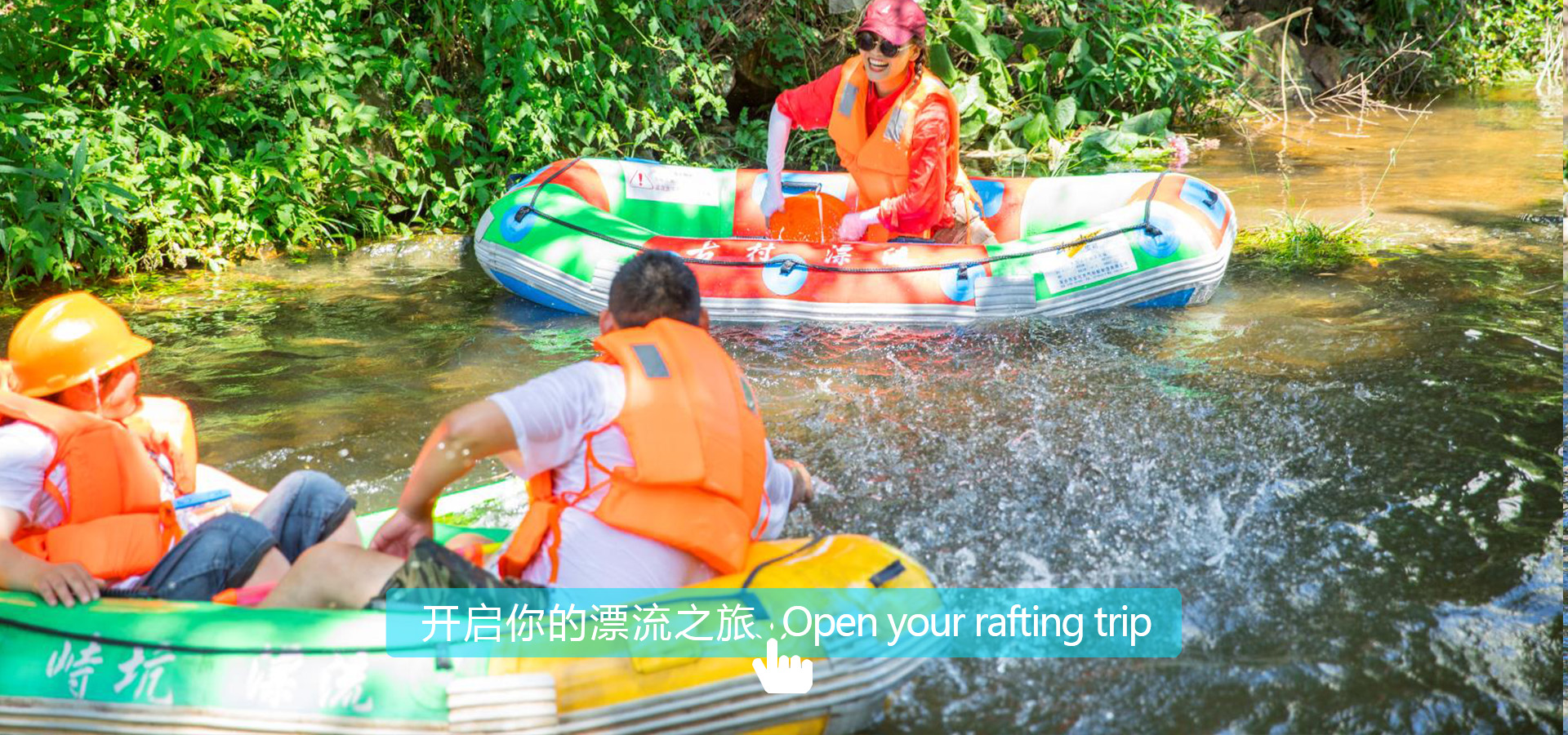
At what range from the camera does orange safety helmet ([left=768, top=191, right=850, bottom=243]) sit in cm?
641

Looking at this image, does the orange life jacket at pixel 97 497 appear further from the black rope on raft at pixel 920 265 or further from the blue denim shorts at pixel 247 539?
the black rope on raft at pixel 920 265

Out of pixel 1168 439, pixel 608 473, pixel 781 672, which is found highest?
pixel 608 473

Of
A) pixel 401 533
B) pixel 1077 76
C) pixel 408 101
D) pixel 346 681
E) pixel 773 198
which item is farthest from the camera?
pixel 1077 76

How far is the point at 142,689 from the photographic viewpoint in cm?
255

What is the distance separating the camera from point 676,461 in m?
2.50

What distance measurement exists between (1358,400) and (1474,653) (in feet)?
5.38

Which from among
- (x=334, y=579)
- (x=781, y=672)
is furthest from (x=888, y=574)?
(x=334, y=579)

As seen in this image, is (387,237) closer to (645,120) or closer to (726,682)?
(645,120)

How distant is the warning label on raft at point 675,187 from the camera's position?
6590 millimetres

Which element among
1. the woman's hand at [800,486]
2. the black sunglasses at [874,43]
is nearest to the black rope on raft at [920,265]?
the black sunglasses at [874,43]

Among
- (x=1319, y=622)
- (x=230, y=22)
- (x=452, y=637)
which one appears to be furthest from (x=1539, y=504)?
(x=230, y=22)

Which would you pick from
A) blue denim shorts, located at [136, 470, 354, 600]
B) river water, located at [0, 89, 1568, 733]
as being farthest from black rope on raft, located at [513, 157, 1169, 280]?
blue denim shorts, located at [136, 470, 354, 600]

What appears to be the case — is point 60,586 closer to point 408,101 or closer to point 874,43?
point 874,43

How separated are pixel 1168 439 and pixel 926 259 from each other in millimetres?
1672
